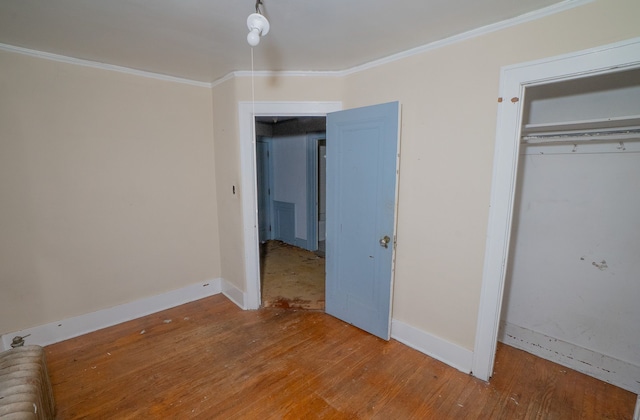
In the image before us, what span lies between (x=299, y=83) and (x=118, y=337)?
2.90 m

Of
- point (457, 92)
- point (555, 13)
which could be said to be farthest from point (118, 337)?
point (555, 13)

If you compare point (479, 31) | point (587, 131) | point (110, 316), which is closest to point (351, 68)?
point (479, 31)

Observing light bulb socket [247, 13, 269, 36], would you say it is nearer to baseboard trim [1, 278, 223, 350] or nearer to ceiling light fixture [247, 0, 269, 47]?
ceiling light fixture [247, 0, 269, 47]

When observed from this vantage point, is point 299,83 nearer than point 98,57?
No

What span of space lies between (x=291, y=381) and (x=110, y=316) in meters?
1.98

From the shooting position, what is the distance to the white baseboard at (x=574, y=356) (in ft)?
6.30

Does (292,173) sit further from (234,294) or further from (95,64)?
(95,64)

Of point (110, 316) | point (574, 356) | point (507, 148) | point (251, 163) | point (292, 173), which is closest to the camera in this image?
point (507, 148)

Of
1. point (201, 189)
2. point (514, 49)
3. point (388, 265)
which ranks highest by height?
point (514, 49)

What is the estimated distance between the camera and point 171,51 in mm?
2203

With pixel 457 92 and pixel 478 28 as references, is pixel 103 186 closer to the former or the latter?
pixel 457 92

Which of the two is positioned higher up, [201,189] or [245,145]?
[245,145]

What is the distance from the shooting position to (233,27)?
182 centimetres

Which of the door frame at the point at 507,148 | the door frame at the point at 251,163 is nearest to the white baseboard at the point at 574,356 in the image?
the door frame at the point at 507,148
